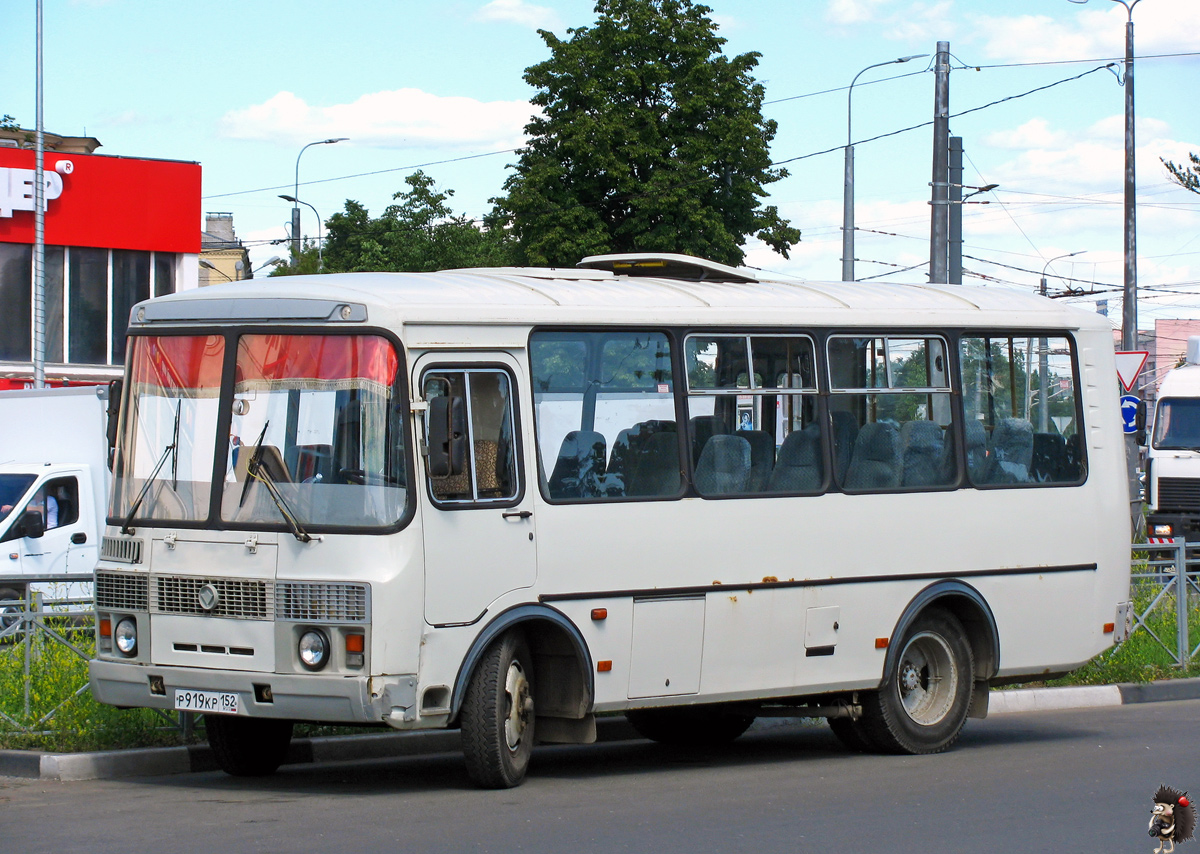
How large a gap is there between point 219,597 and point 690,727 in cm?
423

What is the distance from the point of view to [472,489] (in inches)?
358

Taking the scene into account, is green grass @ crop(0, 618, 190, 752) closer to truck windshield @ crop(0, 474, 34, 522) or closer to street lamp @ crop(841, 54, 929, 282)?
truck windshield @ crop(0, 474, 34, 522)

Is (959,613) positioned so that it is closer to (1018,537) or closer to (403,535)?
(1018,537)

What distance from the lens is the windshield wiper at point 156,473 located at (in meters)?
9.20

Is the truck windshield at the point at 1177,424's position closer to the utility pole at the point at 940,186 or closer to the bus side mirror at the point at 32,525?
the utility pole at the point at 940,186

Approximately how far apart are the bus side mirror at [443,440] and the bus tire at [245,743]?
1992 millimetres

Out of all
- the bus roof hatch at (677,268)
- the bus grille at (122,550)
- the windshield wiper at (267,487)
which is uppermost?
the bus roof hatch at (677,268)

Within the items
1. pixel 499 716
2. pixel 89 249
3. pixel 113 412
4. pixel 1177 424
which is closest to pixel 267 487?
pixel 113 412

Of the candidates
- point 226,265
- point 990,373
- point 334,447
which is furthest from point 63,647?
point 226,265

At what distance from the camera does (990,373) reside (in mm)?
11773

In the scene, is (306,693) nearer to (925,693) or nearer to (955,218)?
(925,693)

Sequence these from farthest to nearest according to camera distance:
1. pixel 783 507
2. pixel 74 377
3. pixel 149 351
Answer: pixel 74 377 → pixel 783 507 → pixel 149 351

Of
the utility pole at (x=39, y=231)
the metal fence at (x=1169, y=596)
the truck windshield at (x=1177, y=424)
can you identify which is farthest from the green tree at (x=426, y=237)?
the metal fence at (x=1169, y=596)

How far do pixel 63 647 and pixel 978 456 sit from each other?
620 centimetres
